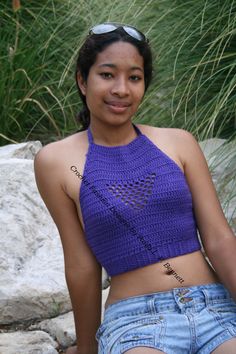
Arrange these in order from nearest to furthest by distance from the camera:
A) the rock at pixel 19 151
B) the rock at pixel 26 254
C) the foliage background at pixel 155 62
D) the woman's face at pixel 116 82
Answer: the woman's face at pixel 116 82, the rock at pixel 26 254, the foliage background at pixel 155 62, the rock at pixel 19 151

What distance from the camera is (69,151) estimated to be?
8.59ft

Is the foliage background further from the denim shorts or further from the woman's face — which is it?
the denim shorts

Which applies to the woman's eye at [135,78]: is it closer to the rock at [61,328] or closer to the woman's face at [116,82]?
the woman's face at [116,82]

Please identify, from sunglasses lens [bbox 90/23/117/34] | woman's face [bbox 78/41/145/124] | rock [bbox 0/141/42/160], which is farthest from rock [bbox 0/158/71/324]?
sunglasses lens [bbox 90/23/117/34]

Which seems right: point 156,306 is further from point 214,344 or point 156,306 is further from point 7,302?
point 7,302

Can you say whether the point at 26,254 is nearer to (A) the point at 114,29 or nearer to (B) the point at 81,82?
(B) the point at 81,82

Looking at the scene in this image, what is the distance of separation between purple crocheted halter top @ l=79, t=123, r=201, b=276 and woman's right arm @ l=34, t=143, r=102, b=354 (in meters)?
0.05

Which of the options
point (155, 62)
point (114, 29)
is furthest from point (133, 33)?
point (155, 62)

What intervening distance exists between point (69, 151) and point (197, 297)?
577 mm

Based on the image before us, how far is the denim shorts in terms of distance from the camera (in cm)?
233

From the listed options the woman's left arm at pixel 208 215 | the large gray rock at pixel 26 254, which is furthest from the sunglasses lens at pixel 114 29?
the large gray rock at pixel 26 254

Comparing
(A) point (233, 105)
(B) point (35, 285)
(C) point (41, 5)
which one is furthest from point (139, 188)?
(C) point (41, 5)

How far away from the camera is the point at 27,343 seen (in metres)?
3.31

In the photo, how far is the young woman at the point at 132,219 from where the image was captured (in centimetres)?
241
